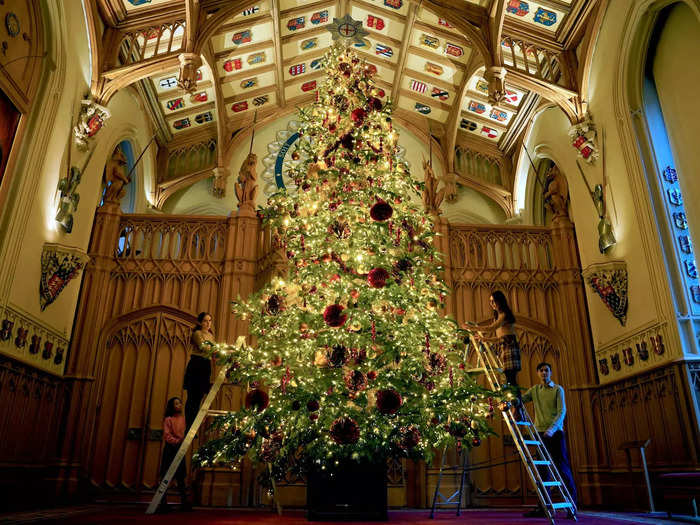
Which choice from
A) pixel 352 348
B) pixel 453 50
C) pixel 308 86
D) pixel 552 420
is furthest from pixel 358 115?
pixel 308 86

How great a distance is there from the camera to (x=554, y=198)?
9.85m

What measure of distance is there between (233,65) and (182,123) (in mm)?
1905

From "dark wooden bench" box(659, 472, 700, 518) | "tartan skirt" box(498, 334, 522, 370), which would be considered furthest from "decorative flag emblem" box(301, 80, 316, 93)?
"dark wooden bench" box(659, 472, 700, 518)

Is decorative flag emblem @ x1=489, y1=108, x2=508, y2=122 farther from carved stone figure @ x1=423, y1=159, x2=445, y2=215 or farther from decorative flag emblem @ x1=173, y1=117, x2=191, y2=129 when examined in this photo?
decorative flag emblem @ x1=173, y1=117, x2=191, y2=129

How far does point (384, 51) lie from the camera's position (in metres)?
11.9

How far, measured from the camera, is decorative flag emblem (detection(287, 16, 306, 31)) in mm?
11055

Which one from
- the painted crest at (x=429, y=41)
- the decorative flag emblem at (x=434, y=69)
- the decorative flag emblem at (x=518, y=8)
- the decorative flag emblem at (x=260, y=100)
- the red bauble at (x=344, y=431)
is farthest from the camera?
the decorative flag emblem at (x=260, y=100)

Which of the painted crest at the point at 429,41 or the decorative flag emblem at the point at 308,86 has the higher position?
the decorative flag emblem at the point at 308,86

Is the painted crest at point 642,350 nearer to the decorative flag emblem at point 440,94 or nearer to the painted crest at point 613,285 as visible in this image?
the painted crest at point 613,285

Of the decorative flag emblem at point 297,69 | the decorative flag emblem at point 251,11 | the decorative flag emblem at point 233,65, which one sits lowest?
the decorative flag emblem at point 233,65

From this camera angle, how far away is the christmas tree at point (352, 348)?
184 inches

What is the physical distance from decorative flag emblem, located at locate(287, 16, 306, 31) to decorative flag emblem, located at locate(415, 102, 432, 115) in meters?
3.36

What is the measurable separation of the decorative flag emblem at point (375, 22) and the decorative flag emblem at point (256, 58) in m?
2.38

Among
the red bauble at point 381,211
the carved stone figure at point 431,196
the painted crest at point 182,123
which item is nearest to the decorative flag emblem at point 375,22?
the carved stone figure at point 431,196
